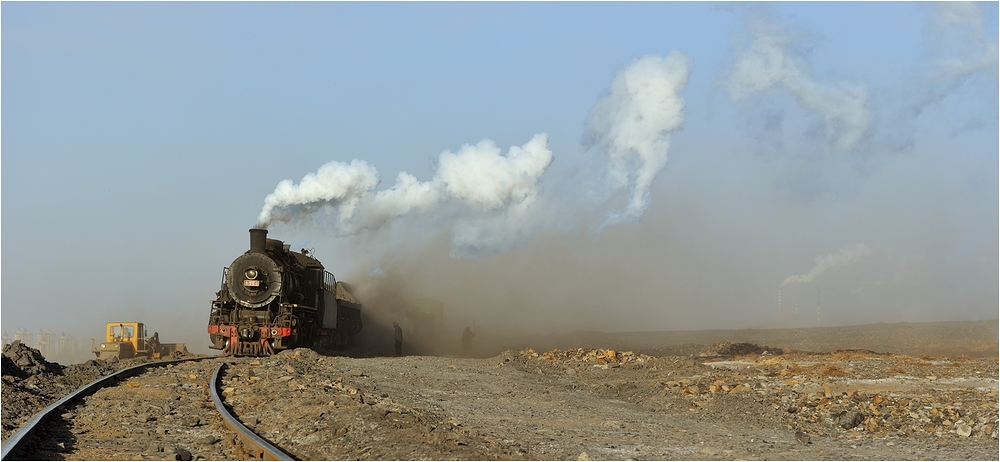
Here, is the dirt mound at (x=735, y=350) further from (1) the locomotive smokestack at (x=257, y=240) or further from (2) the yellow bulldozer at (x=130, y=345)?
(2) the yellow bulldozer at (x=130, y=345)

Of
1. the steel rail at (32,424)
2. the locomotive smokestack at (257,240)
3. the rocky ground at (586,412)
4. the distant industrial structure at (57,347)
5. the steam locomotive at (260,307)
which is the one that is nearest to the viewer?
the steel rail at (32,424)

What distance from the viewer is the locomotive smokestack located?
34.8 metres

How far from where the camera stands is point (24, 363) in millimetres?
23062

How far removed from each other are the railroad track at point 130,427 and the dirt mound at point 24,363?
3417 millimetres

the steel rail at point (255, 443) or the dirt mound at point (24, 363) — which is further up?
the dirt mound at point (24, 363)

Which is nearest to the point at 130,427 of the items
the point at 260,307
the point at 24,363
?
the point at 24,363

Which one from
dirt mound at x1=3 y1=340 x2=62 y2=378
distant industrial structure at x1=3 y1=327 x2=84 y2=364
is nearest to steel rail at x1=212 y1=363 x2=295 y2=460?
dirt mound at x1=3 y1=340 x2=62 y2=378

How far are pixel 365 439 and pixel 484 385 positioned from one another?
9.43 metres

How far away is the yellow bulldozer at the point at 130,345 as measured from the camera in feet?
140

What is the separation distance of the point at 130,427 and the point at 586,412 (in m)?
6.98

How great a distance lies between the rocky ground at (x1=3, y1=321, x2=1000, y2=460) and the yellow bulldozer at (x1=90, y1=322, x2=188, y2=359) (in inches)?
770

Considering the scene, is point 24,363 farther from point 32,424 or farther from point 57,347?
point 57,347

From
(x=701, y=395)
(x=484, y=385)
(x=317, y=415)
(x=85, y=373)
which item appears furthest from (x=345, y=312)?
(x=317, y=415)

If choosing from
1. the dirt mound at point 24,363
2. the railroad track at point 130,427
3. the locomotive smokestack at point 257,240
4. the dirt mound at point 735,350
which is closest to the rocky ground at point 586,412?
the railroad track at point 130,427
